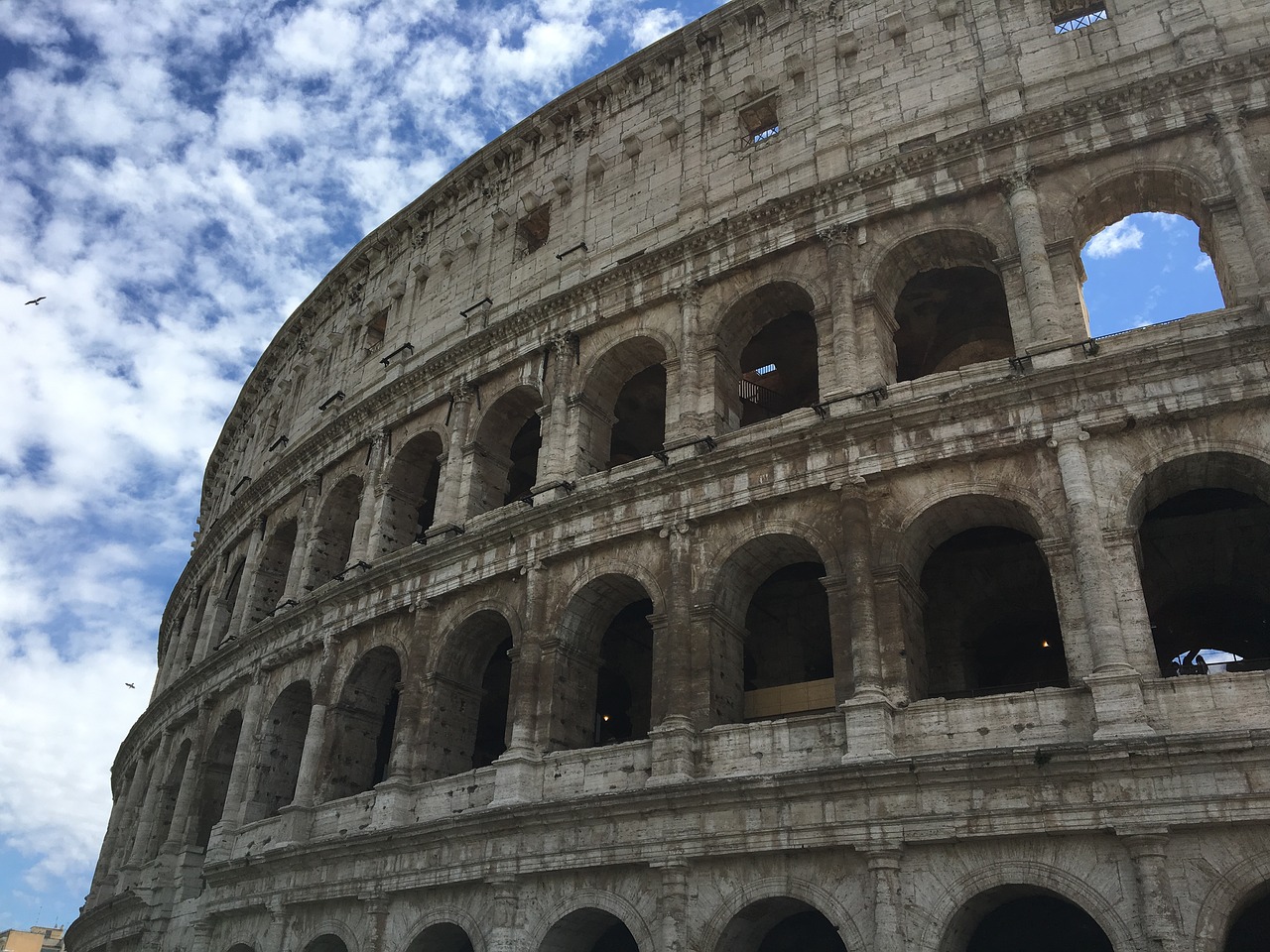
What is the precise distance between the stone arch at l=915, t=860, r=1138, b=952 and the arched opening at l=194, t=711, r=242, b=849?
1774 cm

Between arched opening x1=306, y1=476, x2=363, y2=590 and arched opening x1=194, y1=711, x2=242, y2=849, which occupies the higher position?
arched opening x1=306, y1=476, x2=363, y2=590

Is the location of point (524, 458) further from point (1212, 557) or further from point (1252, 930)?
point (1252, 930)

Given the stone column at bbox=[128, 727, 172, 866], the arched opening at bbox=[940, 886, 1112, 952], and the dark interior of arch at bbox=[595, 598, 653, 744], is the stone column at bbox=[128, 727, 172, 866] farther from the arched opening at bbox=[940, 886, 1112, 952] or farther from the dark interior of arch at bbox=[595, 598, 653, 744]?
the arched opening at bbox=[940, 886, 1112, 952]

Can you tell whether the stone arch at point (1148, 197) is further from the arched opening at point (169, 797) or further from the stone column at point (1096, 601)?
the arched opening at point (169, 797)

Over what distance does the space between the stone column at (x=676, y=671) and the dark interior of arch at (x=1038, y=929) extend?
450 cm

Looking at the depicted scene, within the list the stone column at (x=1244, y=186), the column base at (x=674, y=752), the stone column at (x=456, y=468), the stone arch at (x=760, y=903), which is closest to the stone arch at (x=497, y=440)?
the stone column at (x=456, y=468)

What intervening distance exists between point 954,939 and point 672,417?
9.07 meters

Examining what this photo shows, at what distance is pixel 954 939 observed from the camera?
39.5 feet

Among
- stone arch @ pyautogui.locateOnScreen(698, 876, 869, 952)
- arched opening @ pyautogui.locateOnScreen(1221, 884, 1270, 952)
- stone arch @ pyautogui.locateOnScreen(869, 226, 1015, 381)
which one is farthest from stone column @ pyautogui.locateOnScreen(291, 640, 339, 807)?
arched opening @ pyautogui.locateOnScreen(1221, 884, 1270, 952)

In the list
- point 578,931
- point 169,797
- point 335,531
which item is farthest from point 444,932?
point 169,797

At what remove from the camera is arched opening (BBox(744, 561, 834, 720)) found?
63.0 ft

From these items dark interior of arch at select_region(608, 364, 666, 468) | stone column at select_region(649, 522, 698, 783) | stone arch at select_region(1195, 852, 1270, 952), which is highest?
dark interior of arch at select_region(608, 364, 666, 468)

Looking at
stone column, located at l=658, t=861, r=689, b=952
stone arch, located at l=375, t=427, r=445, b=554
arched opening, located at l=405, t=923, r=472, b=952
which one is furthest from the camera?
stone arch, located at l=375, t=427, r=445, b=554

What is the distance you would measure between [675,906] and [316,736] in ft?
31.0
